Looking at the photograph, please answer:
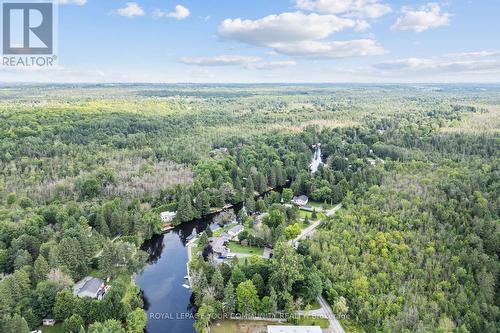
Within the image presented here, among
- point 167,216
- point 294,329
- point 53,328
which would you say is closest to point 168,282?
point 53,328

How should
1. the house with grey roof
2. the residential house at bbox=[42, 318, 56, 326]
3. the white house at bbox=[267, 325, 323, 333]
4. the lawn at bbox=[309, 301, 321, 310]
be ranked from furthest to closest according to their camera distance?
the house with grey roof → the lawn at bbox=[309, 301, 321, 310] → the residential house at bbox=[42, 318, 56, 326] → the white house at bbox=[267, 325, 323, 333]

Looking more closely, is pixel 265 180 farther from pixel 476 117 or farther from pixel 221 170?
pixel 476 117

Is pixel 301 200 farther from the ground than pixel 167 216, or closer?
farther from the ground

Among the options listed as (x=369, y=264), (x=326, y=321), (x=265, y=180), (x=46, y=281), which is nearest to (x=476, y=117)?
(x=265, y=180)

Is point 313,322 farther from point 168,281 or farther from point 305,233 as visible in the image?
point 305,233

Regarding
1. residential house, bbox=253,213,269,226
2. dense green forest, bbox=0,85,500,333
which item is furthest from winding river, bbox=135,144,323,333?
residential house, bbox=253,213,269,226

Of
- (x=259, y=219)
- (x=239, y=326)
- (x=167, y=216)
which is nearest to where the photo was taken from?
(x=239, y=326)

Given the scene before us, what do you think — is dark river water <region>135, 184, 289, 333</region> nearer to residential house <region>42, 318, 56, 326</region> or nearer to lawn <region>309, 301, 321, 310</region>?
residential house <region>42, 318, 56, 326</region>
